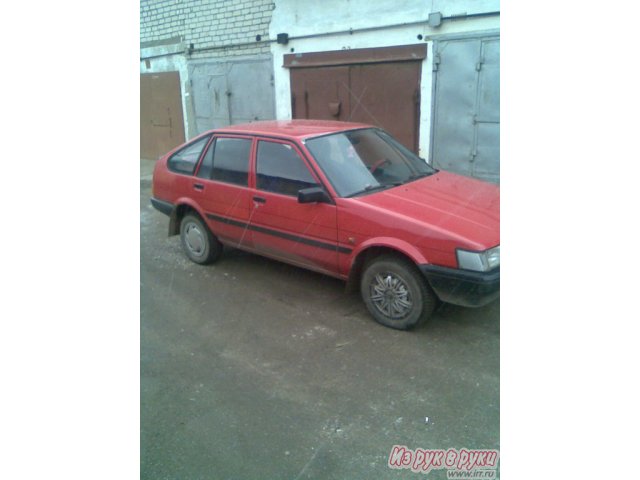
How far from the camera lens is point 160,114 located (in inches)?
488

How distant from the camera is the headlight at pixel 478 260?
327cm

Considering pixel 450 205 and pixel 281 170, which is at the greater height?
pixel 281 170

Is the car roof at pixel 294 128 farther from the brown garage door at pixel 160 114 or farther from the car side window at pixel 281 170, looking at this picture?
the brown garage door at pixel 160 114

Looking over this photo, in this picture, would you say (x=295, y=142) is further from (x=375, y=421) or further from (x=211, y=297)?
(x=375, y=421)

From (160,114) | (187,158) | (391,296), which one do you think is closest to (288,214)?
(391,296)

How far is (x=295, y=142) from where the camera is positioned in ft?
13.8

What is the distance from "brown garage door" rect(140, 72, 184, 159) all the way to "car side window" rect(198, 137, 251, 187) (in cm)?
764

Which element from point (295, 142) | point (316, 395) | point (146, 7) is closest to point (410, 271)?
point (316, 395)

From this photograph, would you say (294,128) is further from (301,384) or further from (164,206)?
(301,384)

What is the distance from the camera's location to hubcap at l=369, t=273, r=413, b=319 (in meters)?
3.66

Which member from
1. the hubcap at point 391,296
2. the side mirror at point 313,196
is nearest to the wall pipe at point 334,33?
the side mirror at point 313,196

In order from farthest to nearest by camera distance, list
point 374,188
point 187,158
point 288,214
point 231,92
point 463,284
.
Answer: point 231,92 → point 187,158 → point 288,214 → point 374,188 → point 463,284

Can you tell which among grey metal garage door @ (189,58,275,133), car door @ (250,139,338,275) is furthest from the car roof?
grey metal garage door @ (189,58,275,133)

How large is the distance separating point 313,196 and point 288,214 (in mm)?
415
